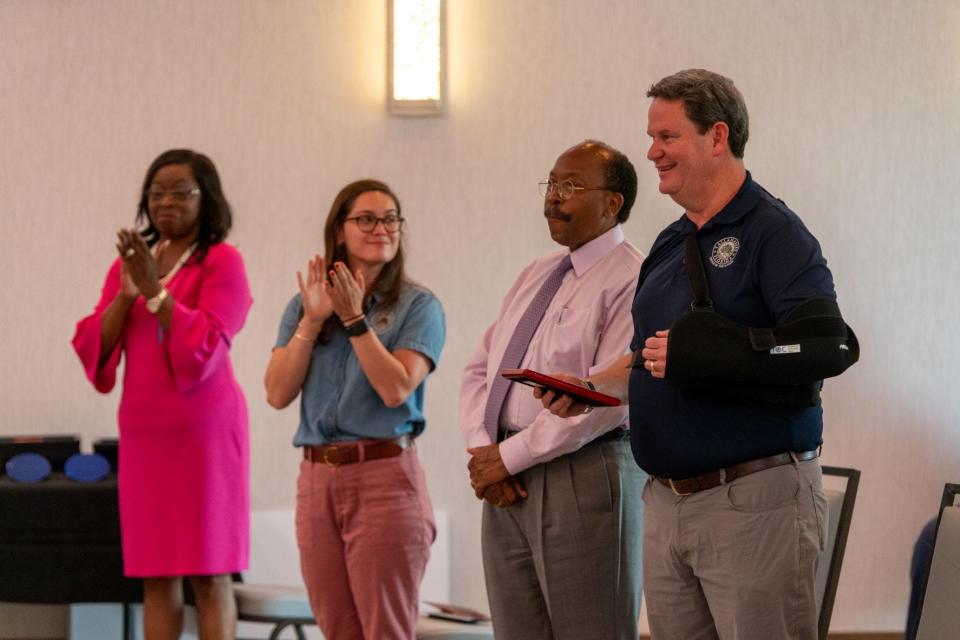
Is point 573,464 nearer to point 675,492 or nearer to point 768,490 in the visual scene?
point 675,492

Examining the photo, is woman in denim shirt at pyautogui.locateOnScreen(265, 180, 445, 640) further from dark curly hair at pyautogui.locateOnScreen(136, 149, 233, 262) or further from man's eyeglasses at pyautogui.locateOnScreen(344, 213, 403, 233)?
dark curly hair at pyautogui.locateOnScreen(136, 149, 233, 262)

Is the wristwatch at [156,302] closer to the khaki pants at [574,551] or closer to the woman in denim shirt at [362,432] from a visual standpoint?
the woman in denim shirt at [362,432]

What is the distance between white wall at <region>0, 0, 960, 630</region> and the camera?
4402mm

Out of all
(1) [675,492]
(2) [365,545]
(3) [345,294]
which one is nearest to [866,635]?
(2) [365,545]

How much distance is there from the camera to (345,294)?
286 cm

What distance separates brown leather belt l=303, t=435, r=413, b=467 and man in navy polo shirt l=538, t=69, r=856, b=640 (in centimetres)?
88

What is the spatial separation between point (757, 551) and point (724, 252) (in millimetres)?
489

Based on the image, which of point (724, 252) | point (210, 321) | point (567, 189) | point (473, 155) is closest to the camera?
point (724, 252)

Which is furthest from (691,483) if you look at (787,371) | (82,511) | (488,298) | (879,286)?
(879,286)

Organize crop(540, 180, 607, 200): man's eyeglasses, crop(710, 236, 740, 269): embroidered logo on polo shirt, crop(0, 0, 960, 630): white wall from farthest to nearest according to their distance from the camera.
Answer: crop(0, 0, 960, 630): white wall, crop(540, 180, 607, 200): man's eyeglasses, crop(710, 236, 740, 269): embroidered logo on polo shirt

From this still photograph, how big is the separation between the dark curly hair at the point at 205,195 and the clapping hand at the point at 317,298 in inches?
19.1

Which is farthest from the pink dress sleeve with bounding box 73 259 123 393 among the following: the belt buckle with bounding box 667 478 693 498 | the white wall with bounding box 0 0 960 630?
the belt buckle with bounding box 667 478 693 498

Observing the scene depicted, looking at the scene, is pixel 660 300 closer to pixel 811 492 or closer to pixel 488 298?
pixel 811 492

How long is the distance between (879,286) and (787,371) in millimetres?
2945
